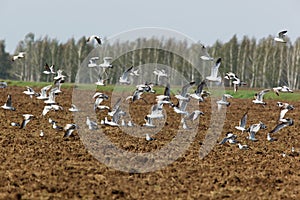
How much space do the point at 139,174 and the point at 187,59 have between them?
77730 mm

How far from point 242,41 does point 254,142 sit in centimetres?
7026

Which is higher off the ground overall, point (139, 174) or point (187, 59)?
point (187, 59)

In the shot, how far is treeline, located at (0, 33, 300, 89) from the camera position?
79.6 m

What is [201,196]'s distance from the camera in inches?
392

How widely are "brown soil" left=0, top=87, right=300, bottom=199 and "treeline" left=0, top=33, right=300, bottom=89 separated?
52594mm

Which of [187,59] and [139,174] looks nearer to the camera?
[139,174]

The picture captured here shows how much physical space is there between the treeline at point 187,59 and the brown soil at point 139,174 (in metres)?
52.6

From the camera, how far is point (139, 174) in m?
11.8

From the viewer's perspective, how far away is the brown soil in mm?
10076

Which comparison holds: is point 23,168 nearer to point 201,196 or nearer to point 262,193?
point 201,196

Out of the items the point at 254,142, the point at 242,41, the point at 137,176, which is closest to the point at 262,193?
the point at 137,176

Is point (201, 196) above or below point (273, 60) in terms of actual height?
below

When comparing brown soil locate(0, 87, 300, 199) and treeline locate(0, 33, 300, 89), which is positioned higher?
treeline locate(0, 33, 300, 89)

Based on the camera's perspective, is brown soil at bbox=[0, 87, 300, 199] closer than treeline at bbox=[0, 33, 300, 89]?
Yes
